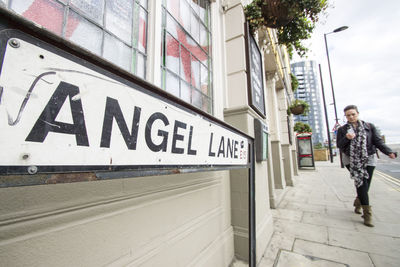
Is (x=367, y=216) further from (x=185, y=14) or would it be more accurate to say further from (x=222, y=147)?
(x=185, y=14)

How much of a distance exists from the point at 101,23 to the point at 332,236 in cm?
358

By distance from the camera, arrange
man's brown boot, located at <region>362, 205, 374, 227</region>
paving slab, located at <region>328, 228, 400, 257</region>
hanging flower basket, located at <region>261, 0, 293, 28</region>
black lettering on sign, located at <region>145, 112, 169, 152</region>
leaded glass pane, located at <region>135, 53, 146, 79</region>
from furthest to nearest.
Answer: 1. man's brown boot, located at <region>362, 205, 374, 227</region>
2. hanging flower basket, located at <region>261, 0, 293, 28</region>
3. paving slab, located at <region>328, 228, 400, 257</region>
4. leaded glass pane, located at <region>135, 53, 146, 79</region>
5. black lettering on sign, located at <region>145, 112, 169, 152</region>

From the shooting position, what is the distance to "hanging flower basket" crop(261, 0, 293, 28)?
2355 mm

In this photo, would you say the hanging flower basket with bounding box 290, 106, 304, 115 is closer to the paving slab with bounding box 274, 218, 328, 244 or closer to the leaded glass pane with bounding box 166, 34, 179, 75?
the paving slab with bounding box 274, 218, 328, 244

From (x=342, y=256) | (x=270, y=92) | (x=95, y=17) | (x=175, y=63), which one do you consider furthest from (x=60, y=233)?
(x=270, y=92)

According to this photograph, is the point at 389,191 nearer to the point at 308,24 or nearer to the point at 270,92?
the point at 270,92

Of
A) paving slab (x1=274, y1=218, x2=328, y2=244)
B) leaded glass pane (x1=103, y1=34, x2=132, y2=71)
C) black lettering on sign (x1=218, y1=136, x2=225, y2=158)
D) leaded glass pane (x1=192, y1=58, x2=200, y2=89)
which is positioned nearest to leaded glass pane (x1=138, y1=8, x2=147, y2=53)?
leaded glass pane (x1=103, y1=34, x2=132, y2=71)

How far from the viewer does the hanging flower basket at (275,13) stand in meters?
2.36

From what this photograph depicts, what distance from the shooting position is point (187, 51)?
200 cm

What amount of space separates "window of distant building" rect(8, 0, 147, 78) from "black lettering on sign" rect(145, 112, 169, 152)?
2.66 ft

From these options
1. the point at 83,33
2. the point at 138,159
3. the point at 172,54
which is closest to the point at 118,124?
the point at 138,159

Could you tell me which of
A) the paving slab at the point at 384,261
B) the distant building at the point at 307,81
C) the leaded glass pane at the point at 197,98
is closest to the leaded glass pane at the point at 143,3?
the leaded glass pane at the point at 197,98

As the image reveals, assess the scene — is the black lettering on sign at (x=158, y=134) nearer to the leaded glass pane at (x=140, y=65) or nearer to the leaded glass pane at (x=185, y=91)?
the leaded glass pane at (x=140, y=65)

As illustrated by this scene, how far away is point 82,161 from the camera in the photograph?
1.34 ft
